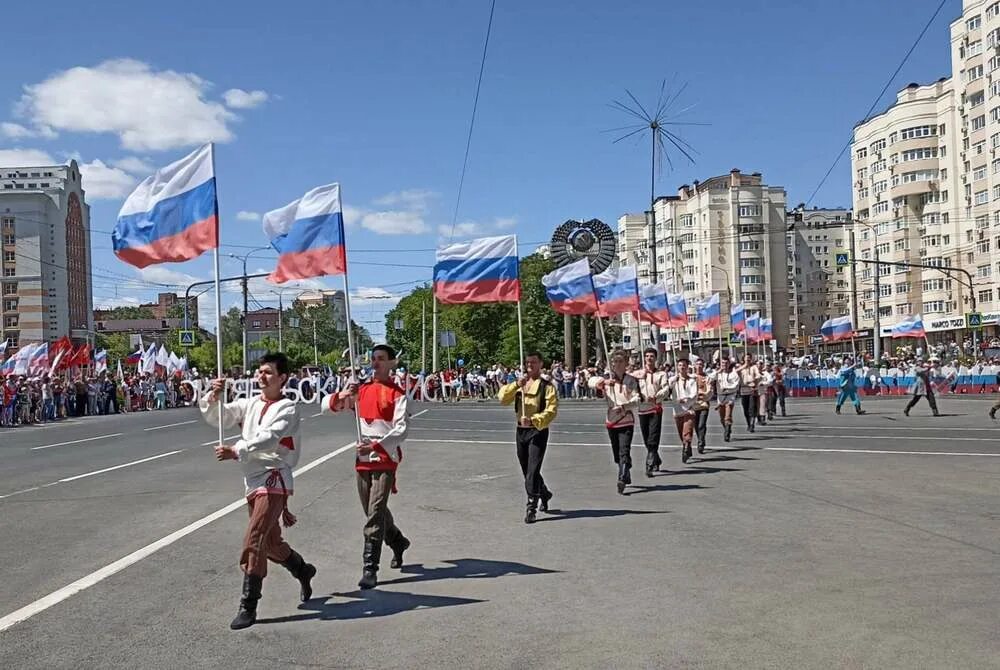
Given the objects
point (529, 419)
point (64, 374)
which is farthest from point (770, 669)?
point (64, 374)

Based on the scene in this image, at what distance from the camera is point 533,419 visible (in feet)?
34.8

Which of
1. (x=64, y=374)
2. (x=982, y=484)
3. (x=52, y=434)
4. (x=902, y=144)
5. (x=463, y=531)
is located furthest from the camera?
(x=902, y=144)

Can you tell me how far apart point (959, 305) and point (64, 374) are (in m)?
61.5

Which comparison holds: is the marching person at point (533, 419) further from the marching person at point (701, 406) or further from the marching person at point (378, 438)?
the marching person at point (701, 406)

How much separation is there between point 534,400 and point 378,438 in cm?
328

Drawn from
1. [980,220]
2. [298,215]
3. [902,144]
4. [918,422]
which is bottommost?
[918,422]

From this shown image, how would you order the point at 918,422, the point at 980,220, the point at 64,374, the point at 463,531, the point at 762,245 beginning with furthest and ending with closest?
the point at 762,245, the point at 980,220, the point at 64,374, the point at 918,422, the point at 463,531

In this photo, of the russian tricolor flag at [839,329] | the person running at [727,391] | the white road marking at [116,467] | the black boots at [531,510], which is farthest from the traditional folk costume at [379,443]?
the russian tricolor flag at [839,329]

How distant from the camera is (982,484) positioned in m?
12.7

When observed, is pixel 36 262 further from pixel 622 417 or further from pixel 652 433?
pixel 622 417

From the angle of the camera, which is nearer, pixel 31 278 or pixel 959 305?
pixel 959 305

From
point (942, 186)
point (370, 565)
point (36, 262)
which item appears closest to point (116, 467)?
point (370, 565)

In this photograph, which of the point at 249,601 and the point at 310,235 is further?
the point at 310,235

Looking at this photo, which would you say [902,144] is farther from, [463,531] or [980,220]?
[463,531]
